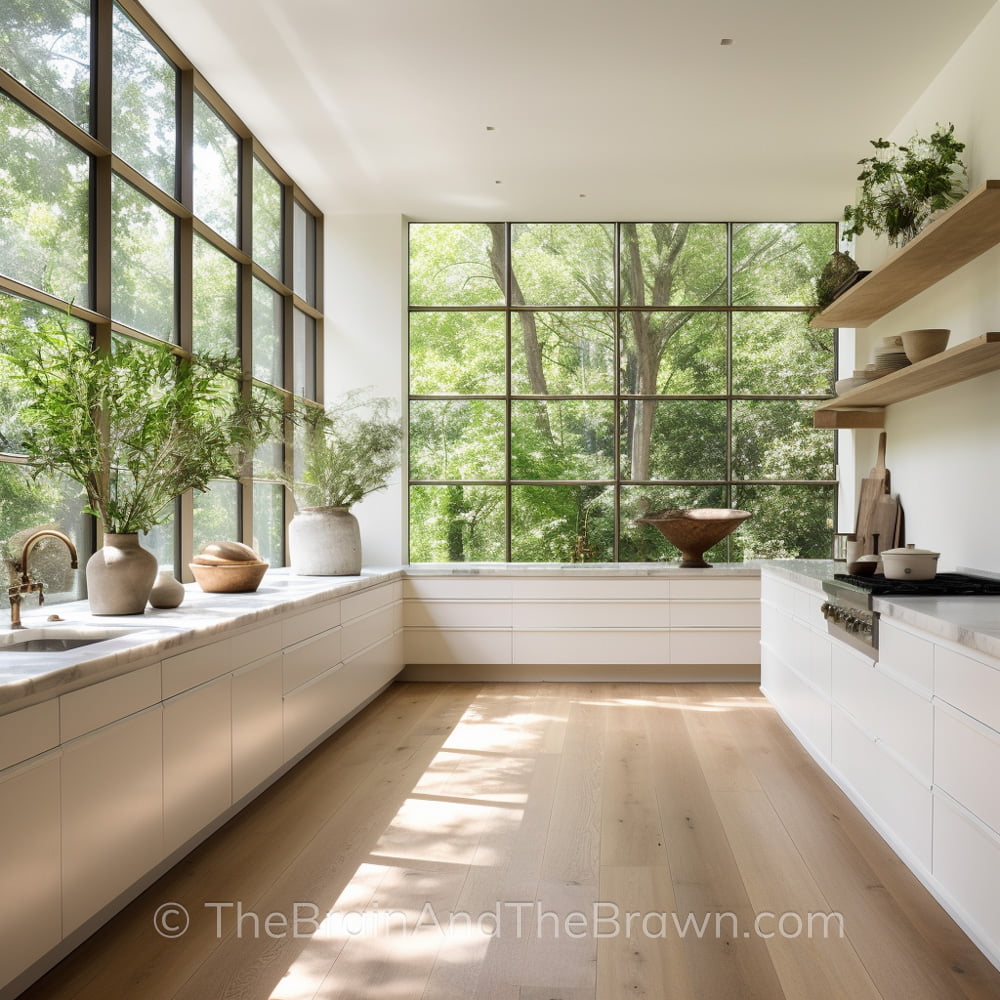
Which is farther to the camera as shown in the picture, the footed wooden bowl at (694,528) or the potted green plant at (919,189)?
the footed wooden bowl at (694,528)

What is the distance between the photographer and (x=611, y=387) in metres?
6.61

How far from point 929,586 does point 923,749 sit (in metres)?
0.76

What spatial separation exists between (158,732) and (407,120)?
3.50 meters

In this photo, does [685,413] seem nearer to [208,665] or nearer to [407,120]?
[407,120]

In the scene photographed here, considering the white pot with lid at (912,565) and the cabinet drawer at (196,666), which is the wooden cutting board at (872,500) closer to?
the white pot with lid at (912,565)

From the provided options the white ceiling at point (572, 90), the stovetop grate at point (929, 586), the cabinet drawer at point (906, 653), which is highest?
the white ceiling at point (572, 90)

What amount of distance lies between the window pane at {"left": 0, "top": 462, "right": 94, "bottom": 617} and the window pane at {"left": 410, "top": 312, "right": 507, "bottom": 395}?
346cm

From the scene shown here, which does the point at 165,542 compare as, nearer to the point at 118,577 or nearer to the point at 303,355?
the point at 118,577

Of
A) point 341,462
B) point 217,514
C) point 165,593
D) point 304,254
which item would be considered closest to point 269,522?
point 341,462

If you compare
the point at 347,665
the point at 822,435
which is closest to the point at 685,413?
the point at 822,435

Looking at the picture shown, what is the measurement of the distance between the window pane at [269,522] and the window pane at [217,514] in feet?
0.95

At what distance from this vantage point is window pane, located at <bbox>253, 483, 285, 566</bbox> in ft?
17.0

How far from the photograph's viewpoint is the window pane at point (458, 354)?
21.6 feet

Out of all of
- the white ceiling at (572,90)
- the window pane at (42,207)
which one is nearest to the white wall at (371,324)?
the white ceiling at (572,90)
